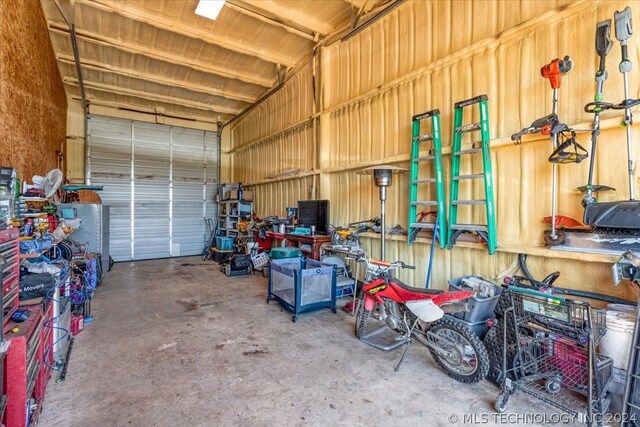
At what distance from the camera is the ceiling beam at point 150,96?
7014 mm

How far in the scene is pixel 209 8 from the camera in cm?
432

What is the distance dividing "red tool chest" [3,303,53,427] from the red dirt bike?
2.42 meters

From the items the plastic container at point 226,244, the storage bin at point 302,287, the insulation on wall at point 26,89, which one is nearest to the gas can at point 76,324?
the insulation on wall at point 26,89

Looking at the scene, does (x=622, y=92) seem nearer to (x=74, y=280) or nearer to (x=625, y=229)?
(x=625, y=229)

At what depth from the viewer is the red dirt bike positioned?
2.31 meters

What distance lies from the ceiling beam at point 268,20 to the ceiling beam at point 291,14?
111 mm

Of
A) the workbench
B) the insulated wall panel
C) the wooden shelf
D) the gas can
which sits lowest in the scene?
the gas can

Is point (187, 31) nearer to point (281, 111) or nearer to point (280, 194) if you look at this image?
point (281, 111)

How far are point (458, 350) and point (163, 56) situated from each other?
6.74 m

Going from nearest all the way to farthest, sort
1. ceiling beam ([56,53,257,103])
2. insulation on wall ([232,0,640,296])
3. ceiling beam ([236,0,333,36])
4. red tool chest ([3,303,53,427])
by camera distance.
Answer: red tool chest ([3,303,53,427])
insulation on wall ([232,0,640,296])
ceiling beam ([236,0,333,36])
ceiling beam ([56,53,257,103])

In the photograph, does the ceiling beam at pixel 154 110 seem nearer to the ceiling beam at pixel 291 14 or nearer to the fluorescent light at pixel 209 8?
the fluorescent light at pixel 209 8

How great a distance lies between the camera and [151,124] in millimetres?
8734

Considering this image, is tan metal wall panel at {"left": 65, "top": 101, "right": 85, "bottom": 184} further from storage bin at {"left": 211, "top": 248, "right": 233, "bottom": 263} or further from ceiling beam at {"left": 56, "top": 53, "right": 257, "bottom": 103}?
storage bin at {"left": 211, "top": 248, "right": 233, "bottom": 263}

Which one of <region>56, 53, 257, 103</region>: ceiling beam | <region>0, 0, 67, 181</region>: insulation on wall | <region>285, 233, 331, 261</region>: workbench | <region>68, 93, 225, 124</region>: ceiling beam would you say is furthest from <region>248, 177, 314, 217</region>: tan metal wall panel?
<region>0, 0, 67, 181</region>: insulation on wall
